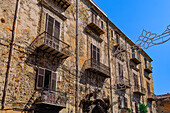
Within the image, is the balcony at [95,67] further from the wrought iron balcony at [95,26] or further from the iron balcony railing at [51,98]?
the iron balcony railing at [51,98]

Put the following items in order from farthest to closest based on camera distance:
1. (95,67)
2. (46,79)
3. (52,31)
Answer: (95,67) < (52,31) < (46,79)

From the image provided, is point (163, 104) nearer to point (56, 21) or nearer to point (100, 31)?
point (100, 31)

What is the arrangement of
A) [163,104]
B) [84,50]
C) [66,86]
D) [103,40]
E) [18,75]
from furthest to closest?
[163,104], [103,40], [84,50], [66,86], [18,75]

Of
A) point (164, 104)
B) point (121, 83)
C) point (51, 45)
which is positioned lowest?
point (164, 104)

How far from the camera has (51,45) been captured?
12.8 m

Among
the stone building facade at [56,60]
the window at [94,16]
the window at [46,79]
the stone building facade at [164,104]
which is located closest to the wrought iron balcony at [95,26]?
the stone building facade at [56,60]

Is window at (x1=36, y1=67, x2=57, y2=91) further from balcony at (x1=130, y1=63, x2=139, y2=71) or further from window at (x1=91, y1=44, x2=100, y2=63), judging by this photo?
balcony at (x1=130, y1=63, x2=139, y2=71)

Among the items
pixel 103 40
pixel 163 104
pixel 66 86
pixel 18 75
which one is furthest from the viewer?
pixel 163 104

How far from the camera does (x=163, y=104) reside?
1500 inches

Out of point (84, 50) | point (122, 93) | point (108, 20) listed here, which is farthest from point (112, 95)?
point (108, 20)

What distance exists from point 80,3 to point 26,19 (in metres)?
7.10

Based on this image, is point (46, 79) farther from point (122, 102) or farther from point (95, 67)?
point (122, 102)

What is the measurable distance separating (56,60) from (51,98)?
3012mm

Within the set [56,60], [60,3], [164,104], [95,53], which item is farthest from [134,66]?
[164,104]
